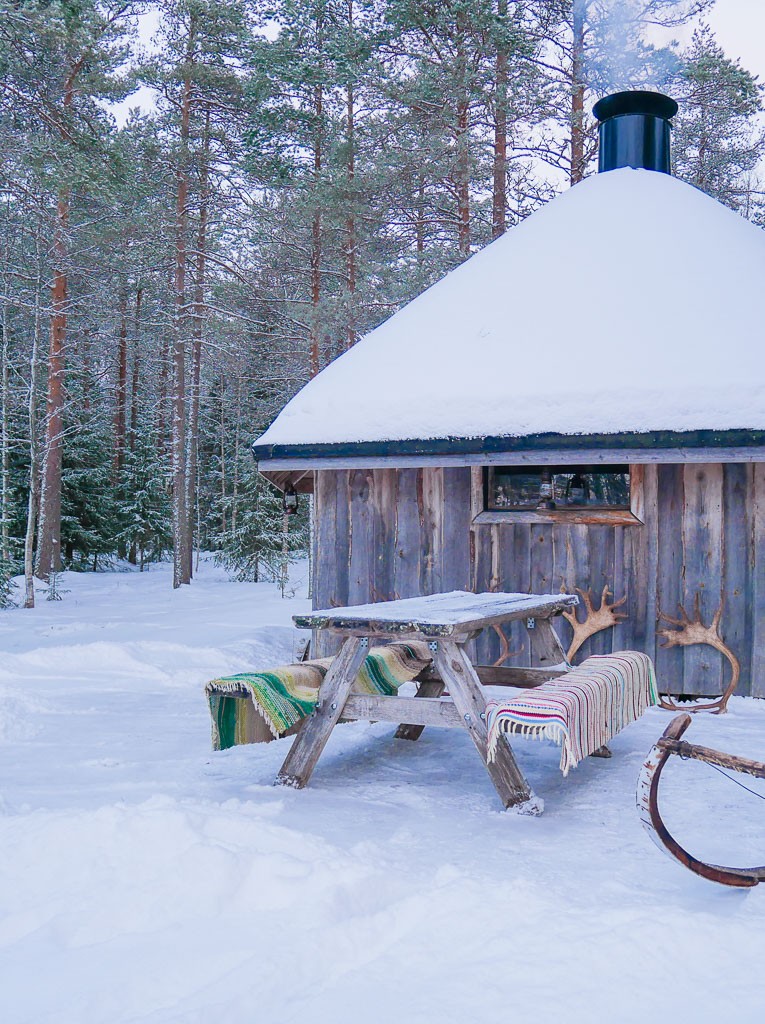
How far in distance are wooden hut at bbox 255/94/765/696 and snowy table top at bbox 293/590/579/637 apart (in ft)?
6.23

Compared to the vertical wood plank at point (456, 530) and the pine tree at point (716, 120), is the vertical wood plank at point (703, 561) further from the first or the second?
the pine tree at point (716, 120)

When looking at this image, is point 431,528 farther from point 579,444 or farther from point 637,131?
point 637,131

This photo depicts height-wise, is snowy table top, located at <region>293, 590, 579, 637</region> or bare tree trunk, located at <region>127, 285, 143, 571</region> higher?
bare tree trunk, located at <region>127, 285, 143, 571</region>

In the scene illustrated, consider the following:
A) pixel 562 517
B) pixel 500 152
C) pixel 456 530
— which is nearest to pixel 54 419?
pixel 500 152

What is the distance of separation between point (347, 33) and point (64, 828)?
15317 millimetres

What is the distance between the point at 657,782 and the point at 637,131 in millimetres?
9335

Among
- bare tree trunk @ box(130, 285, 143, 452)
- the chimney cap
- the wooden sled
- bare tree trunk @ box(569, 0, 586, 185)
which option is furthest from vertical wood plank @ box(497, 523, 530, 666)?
bare tree trunk @ box(130, 285, 143, 452)

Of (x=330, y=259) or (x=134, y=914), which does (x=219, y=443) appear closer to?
(x=330, y=259)

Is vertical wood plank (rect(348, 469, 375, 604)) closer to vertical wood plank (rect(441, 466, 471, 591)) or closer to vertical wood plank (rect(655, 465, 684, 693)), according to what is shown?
vertical wood plank (rect(441, 466, 471, 591))

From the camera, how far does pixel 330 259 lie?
20.9 meters

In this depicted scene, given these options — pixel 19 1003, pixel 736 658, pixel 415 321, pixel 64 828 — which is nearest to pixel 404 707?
pixel 64 828

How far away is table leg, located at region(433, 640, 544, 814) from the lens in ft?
14.3

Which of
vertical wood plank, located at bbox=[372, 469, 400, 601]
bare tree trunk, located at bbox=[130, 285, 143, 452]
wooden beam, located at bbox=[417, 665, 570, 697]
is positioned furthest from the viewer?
bare tree trunk, located at bbox=[130, 285, 143, 452]

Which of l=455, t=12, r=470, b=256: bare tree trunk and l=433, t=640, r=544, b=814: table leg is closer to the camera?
l=433, t=640, r=544, b=814: table leg
